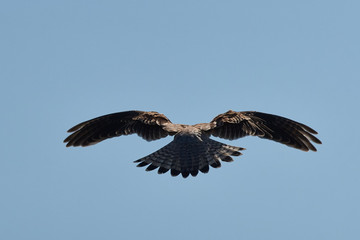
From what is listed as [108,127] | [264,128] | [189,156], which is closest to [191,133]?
[189,156]

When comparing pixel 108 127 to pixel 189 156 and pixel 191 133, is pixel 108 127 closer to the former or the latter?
pixel 191 133

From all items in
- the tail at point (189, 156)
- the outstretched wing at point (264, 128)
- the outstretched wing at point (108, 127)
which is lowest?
the tail at point (189, 156)

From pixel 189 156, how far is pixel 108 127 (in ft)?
11.1

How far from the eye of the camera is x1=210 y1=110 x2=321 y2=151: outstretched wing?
16.1m

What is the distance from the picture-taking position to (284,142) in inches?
639

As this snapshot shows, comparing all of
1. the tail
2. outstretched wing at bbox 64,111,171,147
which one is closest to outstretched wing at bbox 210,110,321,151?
the tail

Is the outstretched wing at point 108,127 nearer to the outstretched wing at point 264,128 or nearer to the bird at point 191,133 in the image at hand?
the bird at point 191,133

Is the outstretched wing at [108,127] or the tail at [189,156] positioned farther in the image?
the outstretched wing at [108,127]

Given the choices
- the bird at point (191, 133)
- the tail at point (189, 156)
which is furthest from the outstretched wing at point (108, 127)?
the tail at point (189, 156)

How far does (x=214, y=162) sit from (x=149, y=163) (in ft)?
5.84

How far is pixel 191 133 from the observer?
50.3 feet

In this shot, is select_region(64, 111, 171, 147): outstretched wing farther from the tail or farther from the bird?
the tail

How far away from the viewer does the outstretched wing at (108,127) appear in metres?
16.8

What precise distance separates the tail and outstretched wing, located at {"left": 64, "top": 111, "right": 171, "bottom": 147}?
1643 millimetres
